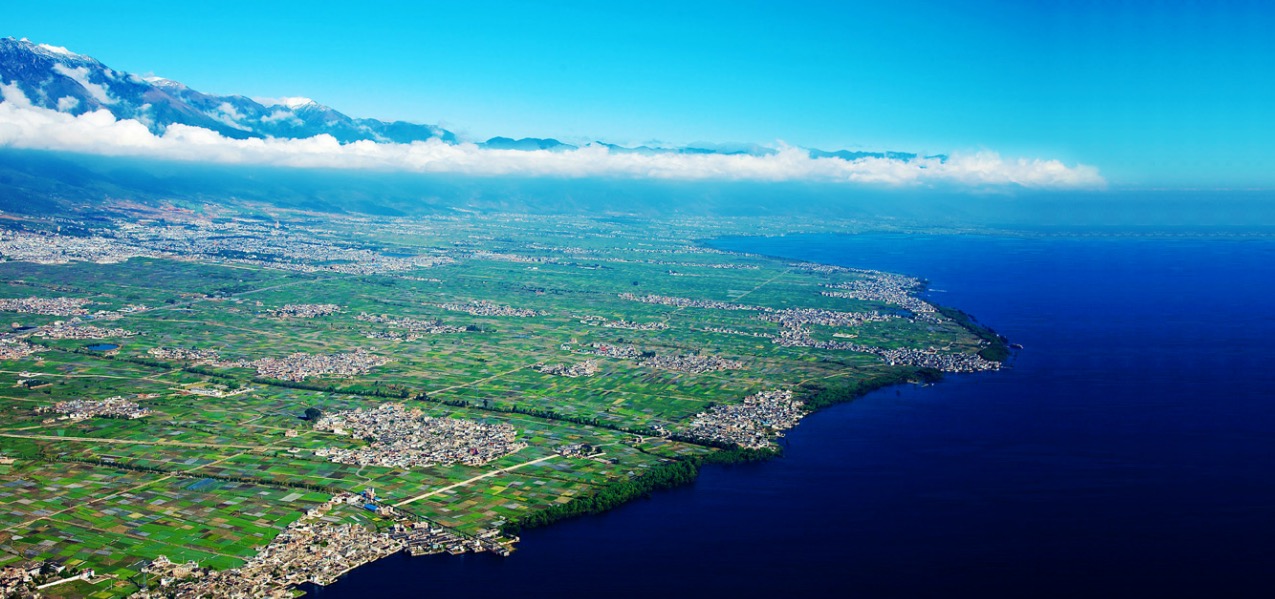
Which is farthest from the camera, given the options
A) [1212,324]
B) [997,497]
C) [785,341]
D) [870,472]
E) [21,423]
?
[1212,324]

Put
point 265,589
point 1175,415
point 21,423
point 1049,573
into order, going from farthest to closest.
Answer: point 1175,415 < point 21,423 < point 1049,573 < point 265,589

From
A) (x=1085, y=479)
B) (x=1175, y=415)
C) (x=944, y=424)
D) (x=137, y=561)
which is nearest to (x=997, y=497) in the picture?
(x=1085, y=479)

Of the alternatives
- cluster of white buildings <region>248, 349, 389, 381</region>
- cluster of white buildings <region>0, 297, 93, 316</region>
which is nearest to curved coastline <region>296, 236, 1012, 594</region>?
cluster of white buildings <region>248, 349, 389, 381</region>

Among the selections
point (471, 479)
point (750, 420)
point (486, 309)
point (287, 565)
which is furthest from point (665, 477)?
point (486, 309)

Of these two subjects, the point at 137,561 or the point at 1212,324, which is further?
the point at 1212,324

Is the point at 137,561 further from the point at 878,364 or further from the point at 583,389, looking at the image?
the point at 878,364

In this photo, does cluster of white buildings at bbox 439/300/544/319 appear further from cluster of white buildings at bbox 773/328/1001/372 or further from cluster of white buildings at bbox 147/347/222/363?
cluster of white buildings at bbox 147/347/222/363

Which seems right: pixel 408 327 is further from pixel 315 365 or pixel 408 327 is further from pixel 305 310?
pixel 315 365
